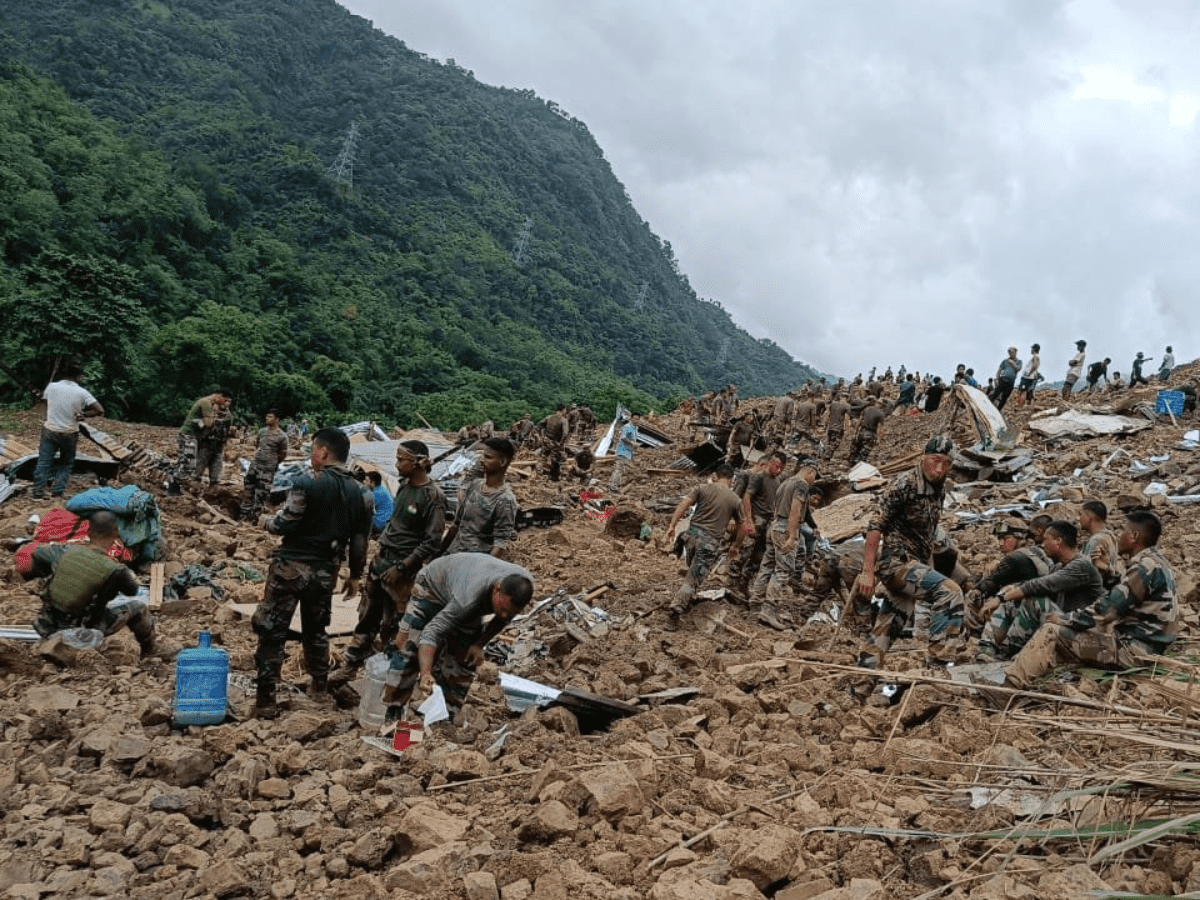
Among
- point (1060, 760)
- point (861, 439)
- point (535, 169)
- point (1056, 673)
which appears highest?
point (535, 169)

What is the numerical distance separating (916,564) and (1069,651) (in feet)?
4.34

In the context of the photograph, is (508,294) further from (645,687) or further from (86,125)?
(645,687)

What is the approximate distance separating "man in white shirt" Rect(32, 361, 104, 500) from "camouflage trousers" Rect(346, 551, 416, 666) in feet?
14.8

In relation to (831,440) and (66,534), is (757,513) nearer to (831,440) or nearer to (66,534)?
(66,534)

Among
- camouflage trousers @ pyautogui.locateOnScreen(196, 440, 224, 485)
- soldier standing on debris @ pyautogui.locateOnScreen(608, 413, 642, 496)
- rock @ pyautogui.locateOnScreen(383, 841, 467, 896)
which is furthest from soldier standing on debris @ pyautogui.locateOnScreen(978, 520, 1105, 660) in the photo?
soldier standing on debris @ pyautogui.locateOnScreen(608, 413, 642, 496)

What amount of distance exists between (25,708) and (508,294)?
7300cm

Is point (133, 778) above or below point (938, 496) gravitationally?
below

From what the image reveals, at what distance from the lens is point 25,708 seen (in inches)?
147

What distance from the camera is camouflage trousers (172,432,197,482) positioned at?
32.4 ft

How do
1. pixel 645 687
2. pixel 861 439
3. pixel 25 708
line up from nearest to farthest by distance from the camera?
pixel 25 708 < pixel 645 687 < pixel 861 439

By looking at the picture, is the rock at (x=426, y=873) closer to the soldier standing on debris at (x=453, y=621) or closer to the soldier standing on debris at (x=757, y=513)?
the soldier standing on debris at (x=453, y=621)

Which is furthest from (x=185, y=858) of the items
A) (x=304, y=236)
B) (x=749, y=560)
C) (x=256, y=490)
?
(x=304, y=236)

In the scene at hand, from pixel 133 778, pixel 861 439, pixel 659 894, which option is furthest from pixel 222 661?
pixel 861 439

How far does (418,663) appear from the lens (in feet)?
12.6
